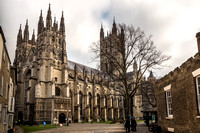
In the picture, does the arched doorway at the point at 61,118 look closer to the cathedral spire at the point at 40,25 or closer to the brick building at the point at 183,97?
the cathedral spire at the point at 40,25

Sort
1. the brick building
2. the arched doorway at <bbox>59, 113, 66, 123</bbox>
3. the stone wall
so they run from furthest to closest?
the arched doorway at <bbox>59, 113, 66, 123</bbox>, the stone wall, the brick building

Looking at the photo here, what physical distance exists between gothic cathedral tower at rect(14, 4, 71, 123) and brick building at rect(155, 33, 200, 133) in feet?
111

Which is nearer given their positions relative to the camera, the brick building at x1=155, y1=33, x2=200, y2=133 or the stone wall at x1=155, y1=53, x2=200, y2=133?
the brick building at x1=155, y1=33, x2=200, y2=133

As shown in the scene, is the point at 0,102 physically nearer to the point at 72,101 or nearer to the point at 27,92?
the point at 27,92

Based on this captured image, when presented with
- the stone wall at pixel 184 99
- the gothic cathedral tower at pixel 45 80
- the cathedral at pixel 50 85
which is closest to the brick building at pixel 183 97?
the stone wall at pixel 184 99

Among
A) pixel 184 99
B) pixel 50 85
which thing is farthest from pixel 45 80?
pixel 184 99

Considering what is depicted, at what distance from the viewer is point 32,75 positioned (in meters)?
46.4

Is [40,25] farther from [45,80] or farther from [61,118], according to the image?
[61,118]

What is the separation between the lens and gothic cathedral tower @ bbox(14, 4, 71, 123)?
43656 millimetres

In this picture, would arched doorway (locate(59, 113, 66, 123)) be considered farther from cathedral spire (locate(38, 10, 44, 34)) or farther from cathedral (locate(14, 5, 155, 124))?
cathedral spire (locate(38, 10, 44, 34))

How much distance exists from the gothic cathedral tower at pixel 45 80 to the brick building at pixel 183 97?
3394cm

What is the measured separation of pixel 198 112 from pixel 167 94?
204 inches

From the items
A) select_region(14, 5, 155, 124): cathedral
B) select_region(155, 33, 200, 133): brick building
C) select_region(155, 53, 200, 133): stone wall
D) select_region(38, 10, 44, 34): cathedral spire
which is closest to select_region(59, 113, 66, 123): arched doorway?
select_region(14, 5, 155, 124): cathedral

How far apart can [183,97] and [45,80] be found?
39.9 metres
